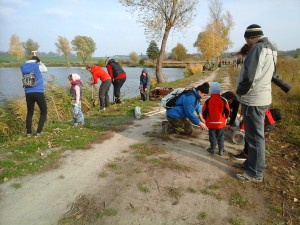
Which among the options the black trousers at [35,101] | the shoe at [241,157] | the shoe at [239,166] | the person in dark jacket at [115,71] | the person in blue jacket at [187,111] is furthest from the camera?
the person in dark jacket at [115,71]

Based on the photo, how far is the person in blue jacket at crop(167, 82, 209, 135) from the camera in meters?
5.68

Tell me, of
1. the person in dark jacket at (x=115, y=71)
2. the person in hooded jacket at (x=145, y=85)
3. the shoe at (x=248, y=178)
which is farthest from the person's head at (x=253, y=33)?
the person in hooded jacket at (x=145, y=85)

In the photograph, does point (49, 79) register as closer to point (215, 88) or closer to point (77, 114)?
point (77, 114)

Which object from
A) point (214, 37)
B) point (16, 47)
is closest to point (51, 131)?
point (214, 37)

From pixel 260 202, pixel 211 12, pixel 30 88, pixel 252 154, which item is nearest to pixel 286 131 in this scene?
pixel 252 154

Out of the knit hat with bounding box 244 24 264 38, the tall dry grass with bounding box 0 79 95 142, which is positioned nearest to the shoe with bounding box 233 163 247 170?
the knit hat with bounding box 244 24 264 38

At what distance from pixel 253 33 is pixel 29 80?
5.05 m

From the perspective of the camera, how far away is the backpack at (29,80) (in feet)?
21.1

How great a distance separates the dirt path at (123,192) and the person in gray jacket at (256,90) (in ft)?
1.71

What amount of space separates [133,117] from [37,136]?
3078 mm

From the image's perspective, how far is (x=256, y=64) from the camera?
3.82 m

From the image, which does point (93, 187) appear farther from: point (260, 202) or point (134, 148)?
point (260, 202)

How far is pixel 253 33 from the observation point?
3.99 metres

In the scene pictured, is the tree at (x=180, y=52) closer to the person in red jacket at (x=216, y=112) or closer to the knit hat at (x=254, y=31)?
the person in red jacket at (x=216, y=112)
